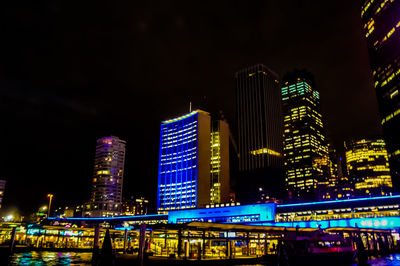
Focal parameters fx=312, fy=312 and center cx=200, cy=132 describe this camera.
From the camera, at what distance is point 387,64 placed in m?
121

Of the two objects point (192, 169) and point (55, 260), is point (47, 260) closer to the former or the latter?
point (55, 260)

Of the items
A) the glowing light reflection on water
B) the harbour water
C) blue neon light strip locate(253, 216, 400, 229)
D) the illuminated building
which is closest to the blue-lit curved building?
the illuminated building

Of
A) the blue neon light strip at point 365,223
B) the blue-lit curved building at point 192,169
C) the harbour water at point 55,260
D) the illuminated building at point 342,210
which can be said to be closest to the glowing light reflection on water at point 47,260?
the harbour water at point 55,260

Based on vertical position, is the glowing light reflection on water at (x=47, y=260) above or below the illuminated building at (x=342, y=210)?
below

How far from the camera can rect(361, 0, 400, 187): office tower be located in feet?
369

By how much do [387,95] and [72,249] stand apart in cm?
11759

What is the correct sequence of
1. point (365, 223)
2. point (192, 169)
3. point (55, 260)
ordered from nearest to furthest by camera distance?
1. point (55, 260)
2. point (365, 223)
3. point (192, 169)

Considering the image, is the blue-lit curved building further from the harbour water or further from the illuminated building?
the harbour water

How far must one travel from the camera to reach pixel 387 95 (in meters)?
118

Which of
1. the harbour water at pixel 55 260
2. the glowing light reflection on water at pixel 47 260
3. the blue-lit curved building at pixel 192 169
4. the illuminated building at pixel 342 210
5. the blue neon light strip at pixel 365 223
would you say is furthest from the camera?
the blue-lit curved building at pixel 192 169

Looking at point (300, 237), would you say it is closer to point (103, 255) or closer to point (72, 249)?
point (103, 255)

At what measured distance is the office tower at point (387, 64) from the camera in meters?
112

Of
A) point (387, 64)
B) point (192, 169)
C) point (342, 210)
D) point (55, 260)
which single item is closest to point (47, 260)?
point (55, 260)

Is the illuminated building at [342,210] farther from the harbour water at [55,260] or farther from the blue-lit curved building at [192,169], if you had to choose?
the blue-lit curved building at [192,169]
